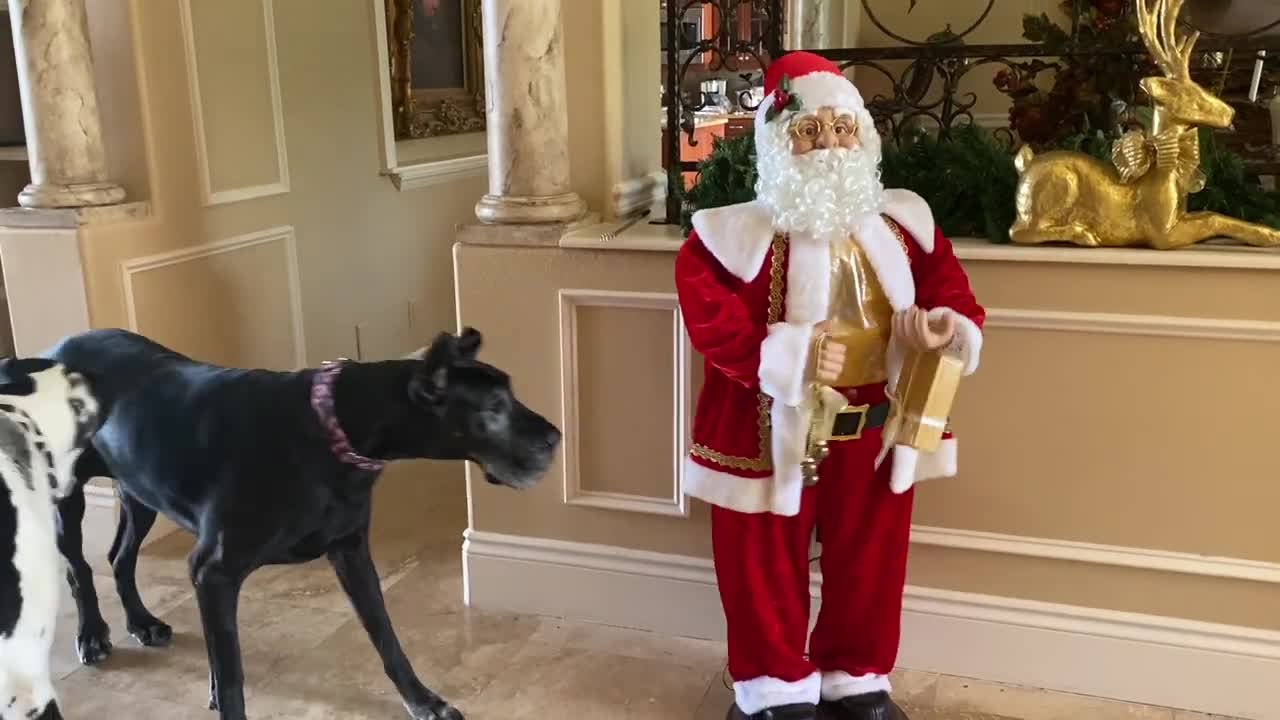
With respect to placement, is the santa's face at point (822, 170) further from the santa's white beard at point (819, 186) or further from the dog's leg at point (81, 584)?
the dog's leg at point (81, 584)

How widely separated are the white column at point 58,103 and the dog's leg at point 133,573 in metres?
0.97

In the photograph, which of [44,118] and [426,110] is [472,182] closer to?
[426,110]

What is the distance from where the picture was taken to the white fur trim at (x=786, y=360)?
1.90m

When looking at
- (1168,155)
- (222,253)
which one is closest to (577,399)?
(1168,155)

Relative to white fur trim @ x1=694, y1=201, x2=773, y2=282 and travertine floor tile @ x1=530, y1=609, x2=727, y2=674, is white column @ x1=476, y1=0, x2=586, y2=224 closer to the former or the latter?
white fur trim @ x1=694, y1=201, x2=773, y2=282

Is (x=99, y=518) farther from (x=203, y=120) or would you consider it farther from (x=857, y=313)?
(x=857, y=313)

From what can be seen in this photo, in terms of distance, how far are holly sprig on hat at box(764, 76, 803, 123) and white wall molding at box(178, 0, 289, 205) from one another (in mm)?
2109

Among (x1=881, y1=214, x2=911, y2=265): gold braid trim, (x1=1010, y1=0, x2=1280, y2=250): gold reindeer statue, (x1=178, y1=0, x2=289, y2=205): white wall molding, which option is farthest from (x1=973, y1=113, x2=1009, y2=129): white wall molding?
(x1=881, y1=214, x2=911, y2=265): gold braid trim

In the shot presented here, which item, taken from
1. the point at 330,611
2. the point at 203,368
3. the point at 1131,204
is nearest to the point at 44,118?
the point at 203,368

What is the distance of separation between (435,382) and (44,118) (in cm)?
188

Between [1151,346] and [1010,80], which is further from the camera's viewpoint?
[1010,80]

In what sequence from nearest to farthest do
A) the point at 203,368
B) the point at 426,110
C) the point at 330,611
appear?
the point at 203,368
the point at 330,611
the point at 426,110

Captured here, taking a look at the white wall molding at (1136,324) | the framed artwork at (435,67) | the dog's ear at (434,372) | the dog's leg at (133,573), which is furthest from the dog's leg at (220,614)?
the framed artwork at (435,67)

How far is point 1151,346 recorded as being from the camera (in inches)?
88.0
